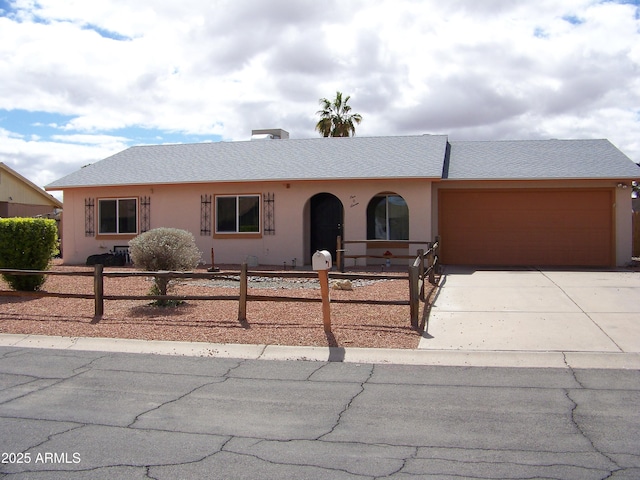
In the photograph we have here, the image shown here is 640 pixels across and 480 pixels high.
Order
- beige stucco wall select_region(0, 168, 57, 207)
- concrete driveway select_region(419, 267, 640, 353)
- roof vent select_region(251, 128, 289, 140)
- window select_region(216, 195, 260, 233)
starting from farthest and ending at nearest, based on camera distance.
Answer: beige stucco wall select_region(0, 168, 57, 207), roof vent select_region(251, 128, 289, 140), window select_region(216, 195, 260, 233), concrete driveway select_region(419, 267, 640, 353)

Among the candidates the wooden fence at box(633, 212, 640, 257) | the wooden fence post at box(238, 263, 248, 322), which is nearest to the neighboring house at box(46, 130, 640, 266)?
the wooden fence at box(633, 212, 640, 257)

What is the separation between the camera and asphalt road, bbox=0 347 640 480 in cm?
473

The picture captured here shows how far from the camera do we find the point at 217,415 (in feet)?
19.6

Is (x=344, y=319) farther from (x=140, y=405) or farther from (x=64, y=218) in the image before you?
(x=64, y=218)

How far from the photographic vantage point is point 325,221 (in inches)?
811

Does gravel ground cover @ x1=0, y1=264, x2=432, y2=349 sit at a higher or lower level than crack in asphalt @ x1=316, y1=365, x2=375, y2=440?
higher

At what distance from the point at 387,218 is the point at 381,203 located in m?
0.50

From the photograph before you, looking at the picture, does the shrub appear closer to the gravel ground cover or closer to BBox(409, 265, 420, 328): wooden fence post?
the gravel ground cover

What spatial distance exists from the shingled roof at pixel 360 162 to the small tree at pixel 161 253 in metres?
7.12

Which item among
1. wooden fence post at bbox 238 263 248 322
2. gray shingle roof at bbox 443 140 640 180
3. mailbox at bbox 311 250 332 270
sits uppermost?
gray shingle roof at bbox 443 140 640 180

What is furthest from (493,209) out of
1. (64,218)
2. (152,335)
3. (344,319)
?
(64,218)

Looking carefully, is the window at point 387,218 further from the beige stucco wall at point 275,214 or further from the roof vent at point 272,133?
the roof vent at point 272,133

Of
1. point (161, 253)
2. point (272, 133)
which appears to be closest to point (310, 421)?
point (161, 253)

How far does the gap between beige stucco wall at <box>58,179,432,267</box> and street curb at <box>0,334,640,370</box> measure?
34.9 feet
